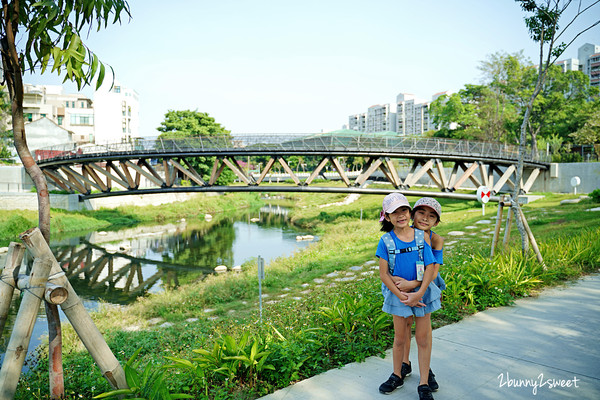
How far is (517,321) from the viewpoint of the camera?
585 centimetres

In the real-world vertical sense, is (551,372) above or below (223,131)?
below

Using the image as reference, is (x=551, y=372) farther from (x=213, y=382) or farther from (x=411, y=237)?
(x=213, y=382)

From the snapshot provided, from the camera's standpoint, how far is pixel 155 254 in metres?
22.8

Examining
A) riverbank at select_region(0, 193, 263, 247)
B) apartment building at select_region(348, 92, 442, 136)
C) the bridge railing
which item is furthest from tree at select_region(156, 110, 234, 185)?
apartment building at select_region(348, 92, 442, 136)

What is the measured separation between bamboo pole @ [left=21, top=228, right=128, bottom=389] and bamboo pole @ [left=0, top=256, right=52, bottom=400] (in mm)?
76

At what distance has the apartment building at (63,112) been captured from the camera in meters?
61.2

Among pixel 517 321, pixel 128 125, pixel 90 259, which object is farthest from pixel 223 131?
pixel 517 321

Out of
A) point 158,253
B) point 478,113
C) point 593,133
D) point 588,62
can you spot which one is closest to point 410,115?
point 588,62

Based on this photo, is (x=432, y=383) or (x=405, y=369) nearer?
(x=432, y=383)

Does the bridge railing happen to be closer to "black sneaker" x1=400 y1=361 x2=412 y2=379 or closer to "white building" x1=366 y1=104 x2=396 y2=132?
"black sneaker" x1=400 y1=361 x2=412 y2=379

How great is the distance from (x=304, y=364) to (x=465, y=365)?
168 cm

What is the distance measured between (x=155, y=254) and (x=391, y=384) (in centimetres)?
2066

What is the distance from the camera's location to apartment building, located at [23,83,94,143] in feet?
201
